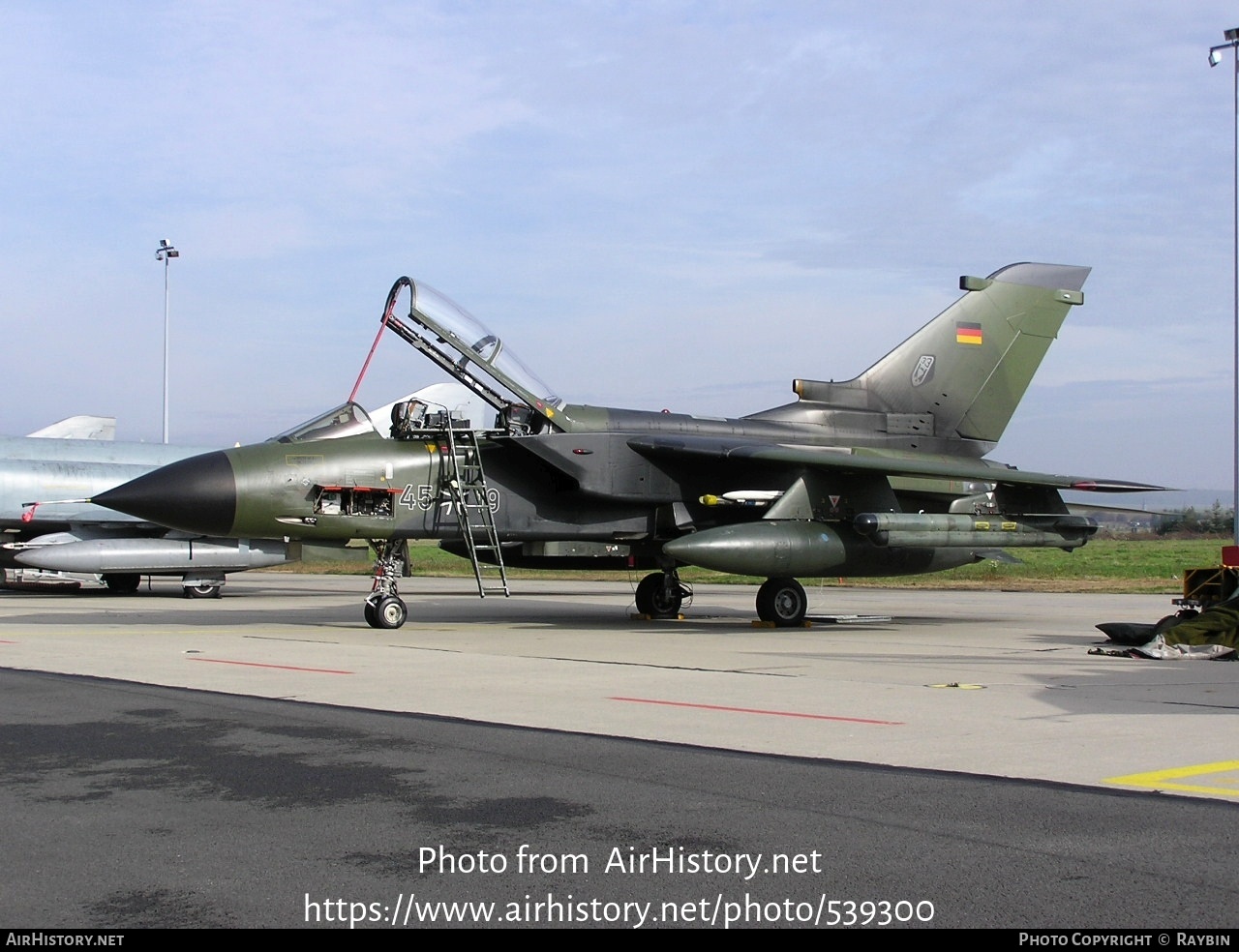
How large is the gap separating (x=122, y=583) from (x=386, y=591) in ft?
48.7

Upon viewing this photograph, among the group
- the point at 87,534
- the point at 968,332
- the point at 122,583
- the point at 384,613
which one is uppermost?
the point at 968,332

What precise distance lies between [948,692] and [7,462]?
24007 mm

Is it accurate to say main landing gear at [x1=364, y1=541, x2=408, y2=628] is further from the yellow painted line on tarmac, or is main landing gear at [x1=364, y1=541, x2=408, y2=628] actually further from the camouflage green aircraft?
the yellow painted line on tarmac

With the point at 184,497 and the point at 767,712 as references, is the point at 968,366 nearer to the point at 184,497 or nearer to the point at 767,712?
the point at 184,497

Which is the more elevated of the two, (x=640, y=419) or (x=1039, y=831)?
(x=640, y=419)

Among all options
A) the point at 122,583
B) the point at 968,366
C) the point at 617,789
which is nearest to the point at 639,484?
the point at 968,366

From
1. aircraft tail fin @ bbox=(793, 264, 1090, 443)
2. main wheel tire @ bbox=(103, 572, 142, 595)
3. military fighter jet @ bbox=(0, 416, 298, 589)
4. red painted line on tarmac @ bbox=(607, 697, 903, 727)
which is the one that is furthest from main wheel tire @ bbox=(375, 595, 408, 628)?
main wheel tire @ bbox=(103, 572, 142, 595)

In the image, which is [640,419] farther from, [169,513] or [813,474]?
[169,513]

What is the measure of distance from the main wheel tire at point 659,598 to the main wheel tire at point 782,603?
7.08ft

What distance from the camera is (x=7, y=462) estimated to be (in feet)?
88.9

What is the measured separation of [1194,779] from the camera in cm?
585

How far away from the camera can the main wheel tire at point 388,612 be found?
1566 cm
